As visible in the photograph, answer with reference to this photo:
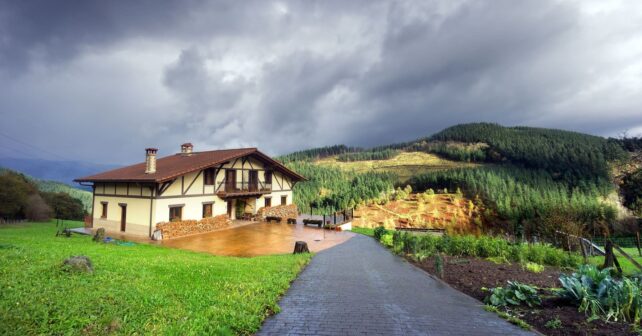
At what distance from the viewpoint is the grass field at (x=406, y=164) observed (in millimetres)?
86375

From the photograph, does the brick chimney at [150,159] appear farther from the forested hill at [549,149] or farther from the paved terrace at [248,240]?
the forested hill at [549,149]

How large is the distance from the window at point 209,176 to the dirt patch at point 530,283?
52.3 ft

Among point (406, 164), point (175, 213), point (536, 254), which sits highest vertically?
point (406, 164)

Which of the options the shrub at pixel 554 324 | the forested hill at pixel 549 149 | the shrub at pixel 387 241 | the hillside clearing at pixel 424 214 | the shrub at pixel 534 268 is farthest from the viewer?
the forested hill at pixel 549 149

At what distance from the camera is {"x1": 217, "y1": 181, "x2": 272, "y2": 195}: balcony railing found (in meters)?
23.5

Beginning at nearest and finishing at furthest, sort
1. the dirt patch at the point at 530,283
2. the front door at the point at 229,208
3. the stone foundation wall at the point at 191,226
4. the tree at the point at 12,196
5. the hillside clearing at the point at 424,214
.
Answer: the dirt patch at the point at 530,283 → the stone foundation wall at the point at 191,226 → the front door at the point at 229,208 → the tree at the point at 12,196 → the hillside clearing at the point at 424,214

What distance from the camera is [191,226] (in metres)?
20.0

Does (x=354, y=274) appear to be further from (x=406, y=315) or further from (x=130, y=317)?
(x=130, y=317)

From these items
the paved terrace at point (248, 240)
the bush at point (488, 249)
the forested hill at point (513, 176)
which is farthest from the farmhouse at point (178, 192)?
the forested hill at point (513, 176)

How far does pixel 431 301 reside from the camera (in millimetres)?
7246

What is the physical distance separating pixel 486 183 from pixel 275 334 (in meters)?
46.1

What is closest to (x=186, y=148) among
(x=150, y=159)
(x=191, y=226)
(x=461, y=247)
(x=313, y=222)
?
(x=150, y=159)

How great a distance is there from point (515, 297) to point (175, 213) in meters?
18.7

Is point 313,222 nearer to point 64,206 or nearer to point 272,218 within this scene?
point 272,218
